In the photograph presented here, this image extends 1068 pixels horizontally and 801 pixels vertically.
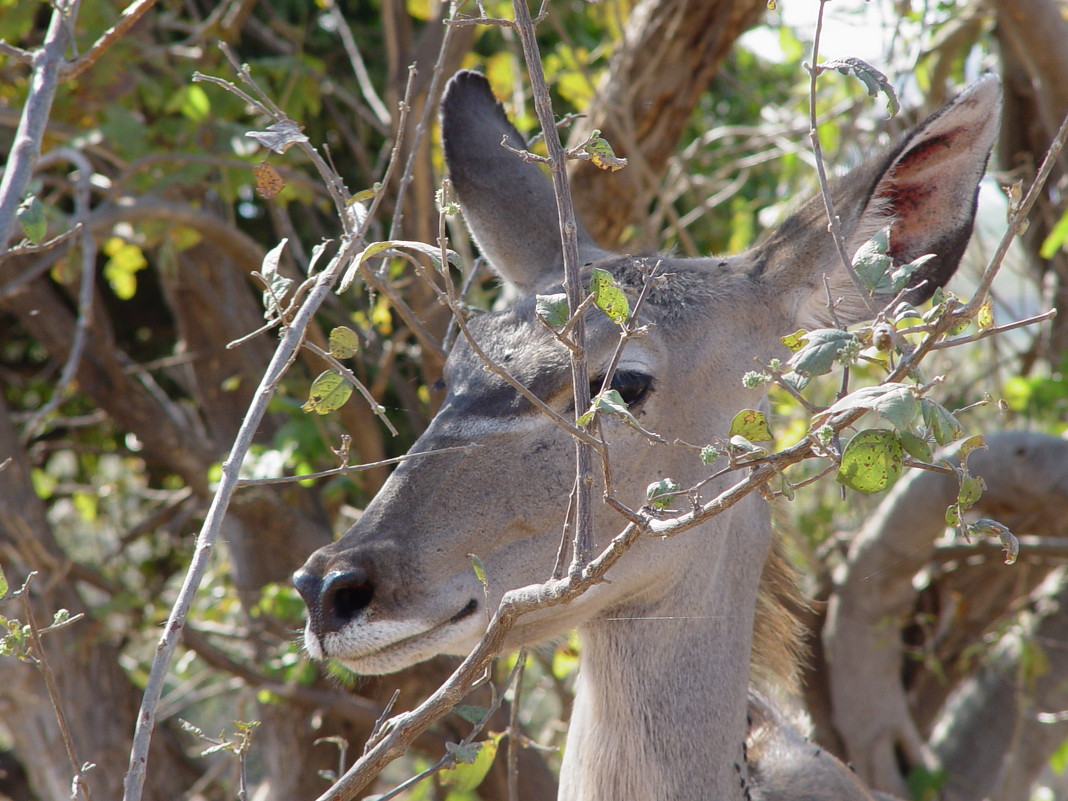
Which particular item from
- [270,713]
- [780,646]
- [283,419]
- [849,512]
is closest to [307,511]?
[283,419]

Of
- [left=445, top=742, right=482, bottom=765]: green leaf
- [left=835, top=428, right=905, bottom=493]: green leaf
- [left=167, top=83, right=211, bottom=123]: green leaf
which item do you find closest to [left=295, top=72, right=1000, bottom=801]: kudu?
[left=445, top=742, right=482, bottom=765]: green leaf

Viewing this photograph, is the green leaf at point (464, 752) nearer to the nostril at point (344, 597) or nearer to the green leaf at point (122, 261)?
the nostril at point (344, 597)

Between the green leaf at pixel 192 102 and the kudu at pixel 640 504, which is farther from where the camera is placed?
the green leaf at pixel 192 102

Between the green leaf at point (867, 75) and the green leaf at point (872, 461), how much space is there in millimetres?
530

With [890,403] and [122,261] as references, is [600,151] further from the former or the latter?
[122,261]

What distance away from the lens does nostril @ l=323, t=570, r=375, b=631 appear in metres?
2.18

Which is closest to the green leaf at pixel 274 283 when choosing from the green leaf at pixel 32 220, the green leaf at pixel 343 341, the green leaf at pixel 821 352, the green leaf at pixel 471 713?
the green leaf at pixel 343 341

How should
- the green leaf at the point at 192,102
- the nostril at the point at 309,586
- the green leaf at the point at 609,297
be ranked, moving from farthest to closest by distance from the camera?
the green leaf at the point at 192,102 < the nostril at the point at 309,586 < the green leaf at the point at 609,297

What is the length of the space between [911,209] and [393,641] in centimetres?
151

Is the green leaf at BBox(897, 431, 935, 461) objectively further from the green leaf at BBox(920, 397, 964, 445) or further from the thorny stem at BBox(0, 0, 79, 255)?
the thorny stem at BBox(0, 0, 79, 255)

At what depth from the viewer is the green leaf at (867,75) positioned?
171 centimetres

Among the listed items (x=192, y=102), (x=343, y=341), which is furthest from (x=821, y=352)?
(x=192, y=102)

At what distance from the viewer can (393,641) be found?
88.0 inches

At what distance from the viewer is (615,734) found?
8.50 ft
